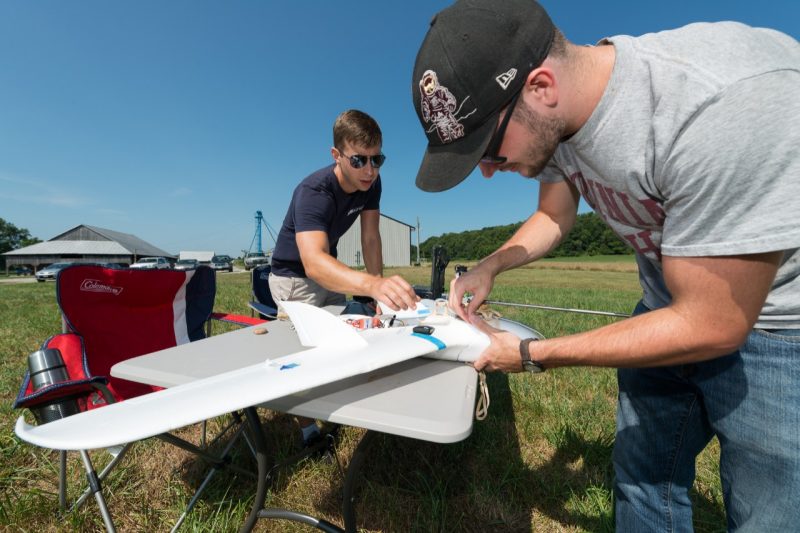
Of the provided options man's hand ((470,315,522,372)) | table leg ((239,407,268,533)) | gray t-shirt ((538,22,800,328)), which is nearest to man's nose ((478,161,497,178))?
gray t-shirt ((538,22,800,328))

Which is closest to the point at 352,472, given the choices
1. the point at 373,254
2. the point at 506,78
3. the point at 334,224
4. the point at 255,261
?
the point at 506,78

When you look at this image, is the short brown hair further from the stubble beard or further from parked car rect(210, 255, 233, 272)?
parked car rect(210, 255, 233, 272)

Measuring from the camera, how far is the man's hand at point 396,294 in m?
2.08

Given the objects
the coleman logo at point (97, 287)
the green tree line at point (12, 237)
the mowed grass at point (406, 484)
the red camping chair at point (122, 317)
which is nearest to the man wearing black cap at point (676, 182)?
the mowed grass at point (406, 484)

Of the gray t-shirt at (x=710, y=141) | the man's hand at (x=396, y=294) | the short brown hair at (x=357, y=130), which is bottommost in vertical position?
the man's hand at (x=396, y=294)

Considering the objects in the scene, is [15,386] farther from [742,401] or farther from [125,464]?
[742,401]

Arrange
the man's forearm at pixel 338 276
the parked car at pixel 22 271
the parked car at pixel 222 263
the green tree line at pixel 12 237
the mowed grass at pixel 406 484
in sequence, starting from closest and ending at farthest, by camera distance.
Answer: the mowed grass at pixel 406 484
the man's forearm at pixel 338 276
the parked car at pixel 222 263
the parked car at pixel 22 271
the green tree line at pixel 12 237

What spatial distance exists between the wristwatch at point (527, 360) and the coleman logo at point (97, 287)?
3.03 metres

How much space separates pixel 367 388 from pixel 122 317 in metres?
2.54

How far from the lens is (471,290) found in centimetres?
205

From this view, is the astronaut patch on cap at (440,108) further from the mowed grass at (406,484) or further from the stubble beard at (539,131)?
the mowed grass at (406,484)

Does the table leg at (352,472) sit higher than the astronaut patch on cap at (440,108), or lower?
lower

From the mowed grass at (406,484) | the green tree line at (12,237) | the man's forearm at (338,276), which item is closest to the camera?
the mowed grass at (406,484)

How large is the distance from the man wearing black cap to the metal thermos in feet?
5.84
